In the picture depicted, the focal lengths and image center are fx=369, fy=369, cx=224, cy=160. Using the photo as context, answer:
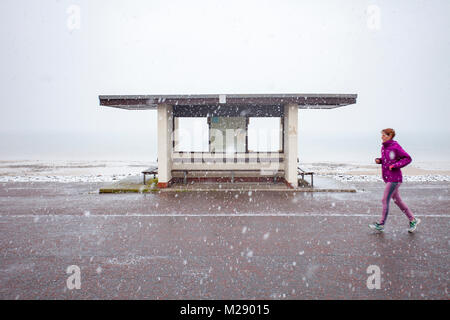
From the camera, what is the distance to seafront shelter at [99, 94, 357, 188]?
11.7 m

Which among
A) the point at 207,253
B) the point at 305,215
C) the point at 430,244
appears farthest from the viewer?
the point at 305,215

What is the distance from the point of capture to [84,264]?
5016 mm

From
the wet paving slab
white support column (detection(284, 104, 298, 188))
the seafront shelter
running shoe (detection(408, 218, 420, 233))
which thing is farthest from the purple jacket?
white support column (detection(284, 104, 298, 188))

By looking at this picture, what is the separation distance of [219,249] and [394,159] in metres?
3.34

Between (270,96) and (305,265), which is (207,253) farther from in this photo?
(270,96)

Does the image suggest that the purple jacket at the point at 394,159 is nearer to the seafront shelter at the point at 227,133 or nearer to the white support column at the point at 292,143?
the seafront shelter at the point at 227,133

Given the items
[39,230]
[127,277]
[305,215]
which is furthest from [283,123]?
[127,277]

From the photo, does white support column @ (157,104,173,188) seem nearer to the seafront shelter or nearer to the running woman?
the seafront shelter

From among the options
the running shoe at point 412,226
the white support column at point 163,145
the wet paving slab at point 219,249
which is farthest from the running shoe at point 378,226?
the white support column at point 163,145

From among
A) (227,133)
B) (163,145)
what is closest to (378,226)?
(163,145)

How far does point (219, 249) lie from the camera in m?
5.65

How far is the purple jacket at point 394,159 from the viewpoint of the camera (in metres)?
6.18
